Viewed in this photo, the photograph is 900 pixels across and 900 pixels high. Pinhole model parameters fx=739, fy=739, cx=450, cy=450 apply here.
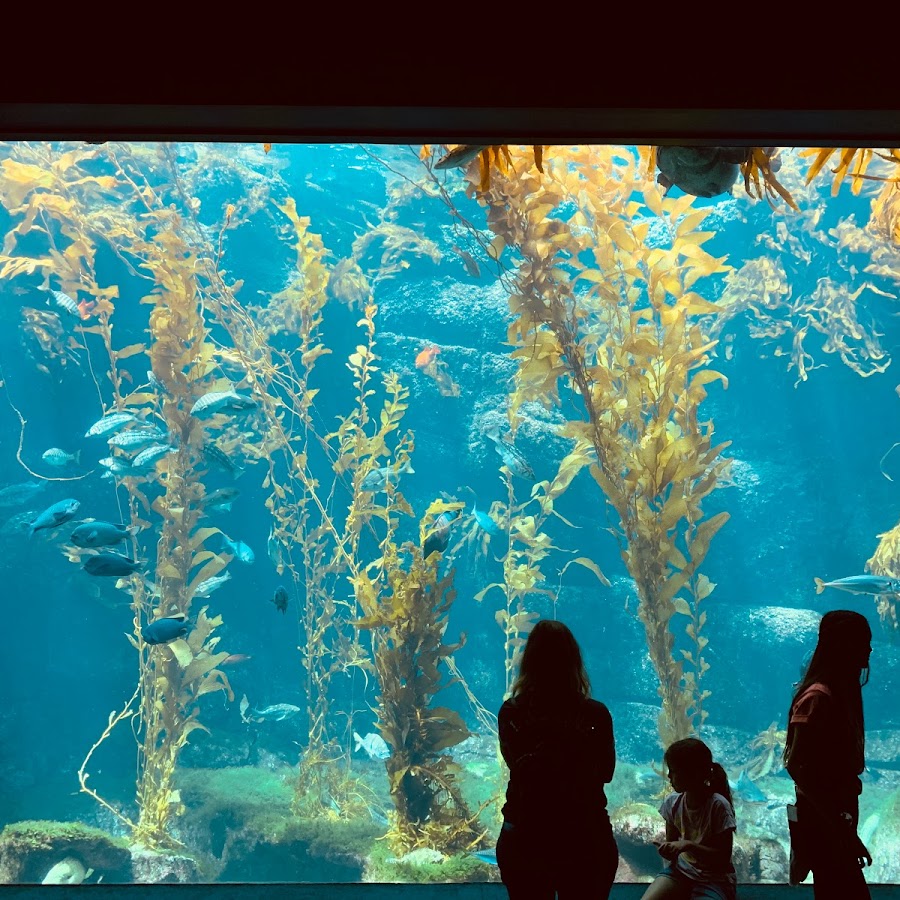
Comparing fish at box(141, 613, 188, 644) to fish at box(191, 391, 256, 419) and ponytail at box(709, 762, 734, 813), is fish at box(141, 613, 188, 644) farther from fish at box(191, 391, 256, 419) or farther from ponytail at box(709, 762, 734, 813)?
ponytail at box(709, 762, 734, 813)

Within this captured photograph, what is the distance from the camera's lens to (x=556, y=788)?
2.06m

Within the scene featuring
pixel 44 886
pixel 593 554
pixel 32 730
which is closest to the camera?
pixel 44 886

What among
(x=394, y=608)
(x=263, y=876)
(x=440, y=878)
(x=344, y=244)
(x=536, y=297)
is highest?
(x=344, y=244)

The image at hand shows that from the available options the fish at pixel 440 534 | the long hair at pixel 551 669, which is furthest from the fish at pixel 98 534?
the long hair at pixel 551 669

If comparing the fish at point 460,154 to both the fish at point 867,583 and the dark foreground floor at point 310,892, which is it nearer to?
the dark foreground floor at point 310,892

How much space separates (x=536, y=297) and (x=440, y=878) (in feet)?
14.8

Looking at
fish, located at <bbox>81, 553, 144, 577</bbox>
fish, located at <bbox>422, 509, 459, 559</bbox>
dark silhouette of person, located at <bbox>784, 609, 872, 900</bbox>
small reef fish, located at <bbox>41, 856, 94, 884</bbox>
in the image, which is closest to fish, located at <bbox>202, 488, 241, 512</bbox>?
fish, located at <bbox>81, 553, 144, 577</bbox>

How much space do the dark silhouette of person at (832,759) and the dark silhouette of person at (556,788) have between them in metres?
0.69

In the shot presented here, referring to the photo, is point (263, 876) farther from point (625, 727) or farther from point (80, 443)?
point (80, 443)

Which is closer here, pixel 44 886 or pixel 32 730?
pixel 44 886

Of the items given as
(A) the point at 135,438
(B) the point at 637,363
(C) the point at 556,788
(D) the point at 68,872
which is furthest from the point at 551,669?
(D) the point at 68,872

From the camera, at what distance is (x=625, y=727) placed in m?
17.6

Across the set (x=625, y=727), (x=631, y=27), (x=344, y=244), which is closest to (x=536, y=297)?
(x=631, y=27)

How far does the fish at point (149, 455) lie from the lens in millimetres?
6461
